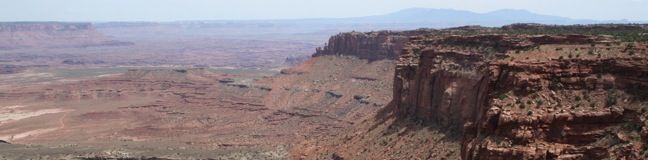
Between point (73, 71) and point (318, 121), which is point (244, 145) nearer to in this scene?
point (318, 121)

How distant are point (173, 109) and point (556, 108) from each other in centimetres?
8616

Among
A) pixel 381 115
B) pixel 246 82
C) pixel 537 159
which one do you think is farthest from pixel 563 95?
pixel 246 82

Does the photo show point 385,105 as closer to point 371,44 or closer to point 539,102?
point 371,44

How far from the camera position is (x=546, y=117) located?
2659cm

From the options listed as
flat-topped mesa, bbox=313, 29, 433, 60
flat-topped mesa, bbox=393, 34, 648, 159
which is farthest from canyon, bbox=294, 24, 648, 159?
flat-topped mesa, bbox=313, 29, 433, 60

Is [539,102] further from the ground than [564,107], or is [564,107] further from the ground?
[539,102]

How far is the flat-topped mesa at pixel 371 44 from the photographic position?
101 meters

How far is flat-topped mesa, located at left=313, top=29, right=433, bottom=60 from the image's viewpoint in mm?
101438

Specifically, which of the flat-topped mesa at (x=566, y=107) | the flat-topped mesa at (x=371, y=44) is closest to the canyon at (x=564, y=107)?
the flat-topped mesa at (x=566, y=107)

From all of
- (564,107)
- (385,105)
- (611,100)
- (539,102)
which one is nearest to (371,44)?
(385,105)

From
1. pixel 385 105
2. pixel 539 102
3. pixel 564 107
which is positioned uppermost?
pixel 539 102

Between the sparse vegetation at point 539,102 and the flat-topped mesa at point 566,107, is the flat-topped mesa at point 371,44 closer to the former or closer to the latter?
the flat-topped mesa at point 566,107

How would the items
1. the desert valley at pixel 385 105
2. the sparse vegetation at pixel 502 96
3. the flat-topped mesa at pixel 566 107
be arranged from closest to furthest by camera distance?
the flat-topped mesa at pixel 566 107 < the desert valley at pixel 385 105 < the sparse vegetation at pixel 502 96

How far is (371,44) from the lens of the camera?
108 metres
